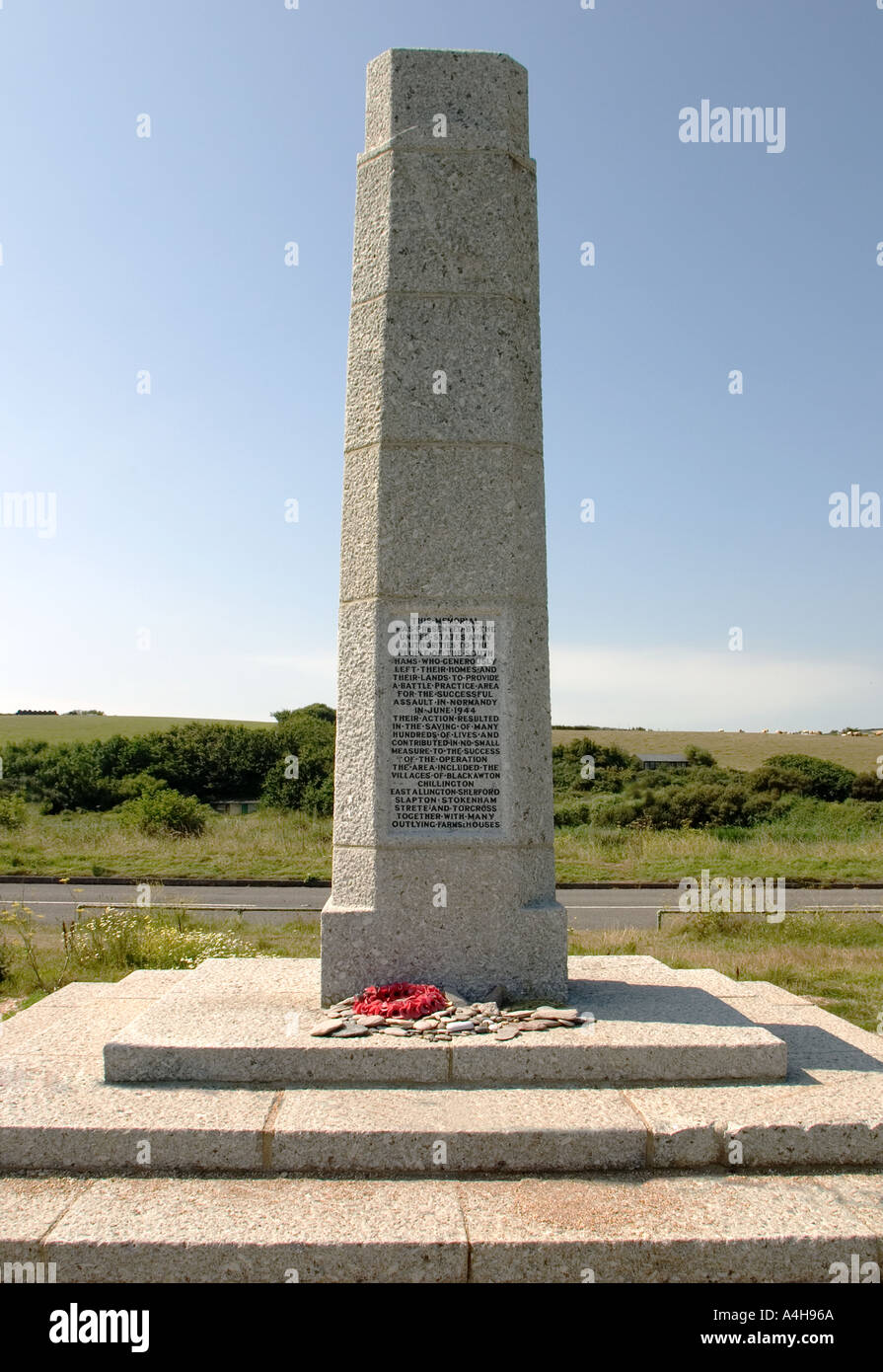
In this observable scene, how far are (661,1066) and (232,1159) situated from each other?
7.23 feet

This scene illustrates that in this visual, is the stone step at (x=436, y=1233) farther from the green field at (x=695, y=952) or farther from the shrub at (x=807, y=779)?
the shrub at (x=807, y=779)

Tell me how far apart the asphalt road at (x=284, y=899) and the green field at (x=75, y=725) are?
32.9 m

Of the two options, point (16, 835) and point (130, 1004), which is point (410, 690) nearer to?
point (130, 1004)

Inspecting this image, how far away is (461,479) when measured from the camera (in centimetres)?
621

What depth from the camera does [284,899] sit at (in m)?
16.7

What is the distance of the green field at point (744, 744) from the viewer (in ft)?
163

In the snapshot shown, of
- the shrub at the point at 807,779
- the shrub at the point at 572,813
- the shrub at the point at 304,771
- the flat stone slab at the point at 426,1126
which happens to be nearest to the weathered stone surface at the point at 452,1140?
the flat stone slab at the point at 426,1126

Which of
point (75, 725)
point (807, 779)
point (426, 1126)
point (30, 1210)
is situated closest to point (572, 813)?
point (807, 779)

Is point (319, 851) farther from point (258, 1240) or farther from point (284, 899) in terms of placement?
point (258, 1240)

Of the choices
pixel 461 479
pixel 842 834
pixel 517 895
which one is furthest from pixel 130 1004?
pixel 842 834

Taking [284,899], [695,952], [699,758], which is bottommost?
[284,899]

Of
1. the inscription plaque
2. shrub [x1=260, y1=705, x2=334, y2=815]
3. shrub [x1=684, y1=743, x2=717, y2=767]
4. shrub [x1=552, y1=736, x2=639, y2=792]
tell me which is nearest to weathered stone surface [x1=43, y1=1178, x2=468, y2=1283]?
the inscription plaque

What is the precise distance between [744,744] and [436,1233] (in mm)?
57449
